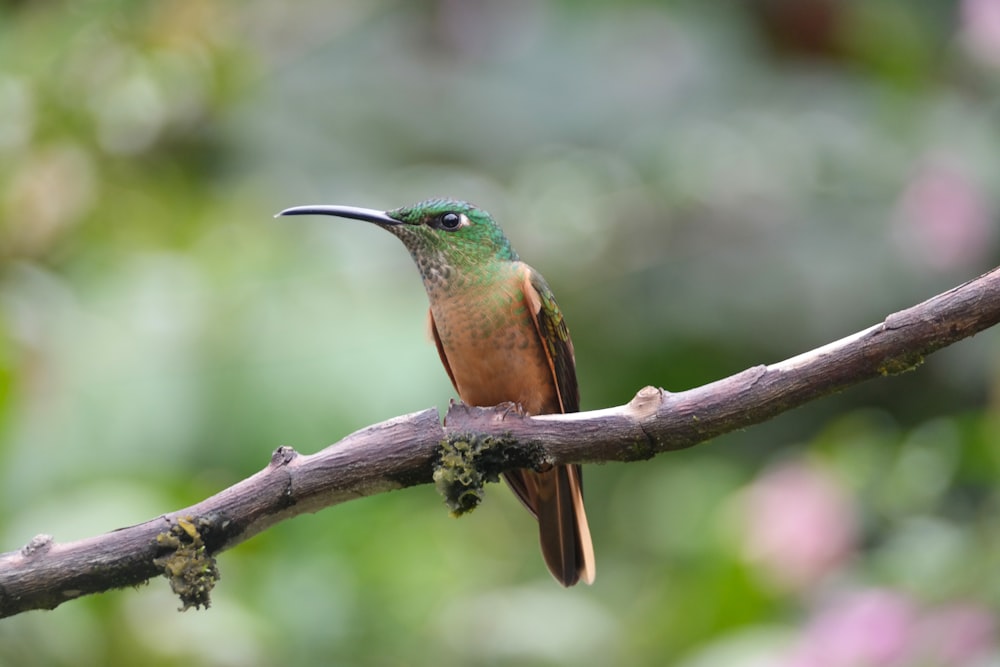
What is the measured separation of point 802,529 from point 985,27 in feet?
9.05

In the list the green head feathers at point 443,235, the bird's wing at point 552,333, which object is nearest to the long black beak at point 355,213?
the green head feathers at point 443,235

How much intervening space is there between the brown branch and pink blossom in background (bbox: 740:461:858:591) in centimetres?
201

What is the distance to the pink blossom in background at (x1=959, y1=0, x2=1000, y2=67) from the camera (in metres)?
5.46

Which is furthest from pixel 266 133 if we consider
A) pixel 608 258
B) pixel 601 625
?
pixel 601 625

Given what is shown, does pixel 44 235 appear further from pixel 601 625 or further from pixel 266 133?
pixel 601 625

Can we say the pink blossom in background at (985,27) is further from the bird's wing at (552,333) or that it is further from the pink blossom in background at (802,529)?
the bird's wing at (552,333)

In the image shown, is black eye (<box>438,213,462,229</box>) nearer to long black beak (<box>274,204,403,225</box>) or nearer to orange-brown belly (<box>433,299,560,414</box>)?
long black beak (<box>274,204,403,225</box>)

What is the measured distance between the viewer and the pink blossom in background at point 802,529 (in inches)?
166

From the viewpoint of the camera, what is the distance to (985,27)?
5.52 meters

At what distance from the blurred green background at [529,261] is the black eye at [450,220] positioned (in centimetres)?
137

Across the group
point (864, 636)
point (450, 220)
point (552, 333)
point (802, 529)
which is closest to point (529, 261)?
point (802, 529)

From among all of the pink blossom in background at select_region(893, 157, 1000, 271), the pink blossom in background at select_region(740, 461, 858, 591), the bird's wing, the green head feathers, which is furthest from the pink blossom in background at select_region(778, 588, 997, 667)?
the pink blossom in background at select_region(893, 157, 1000, 271)

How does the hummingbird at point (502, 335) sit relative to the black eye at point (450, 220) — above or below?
below

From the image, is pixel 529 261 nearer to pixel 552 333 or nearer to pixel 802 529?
pixel 802 529
